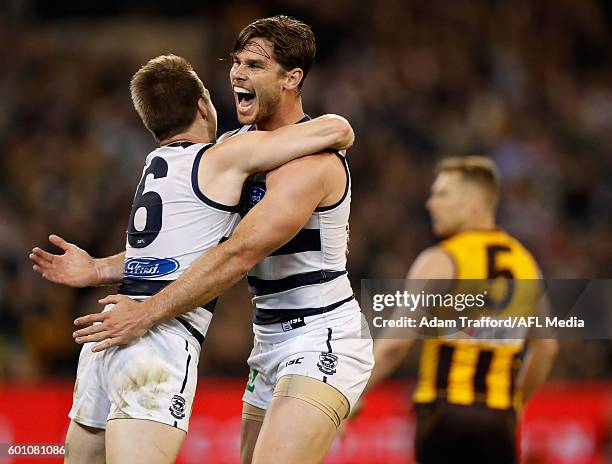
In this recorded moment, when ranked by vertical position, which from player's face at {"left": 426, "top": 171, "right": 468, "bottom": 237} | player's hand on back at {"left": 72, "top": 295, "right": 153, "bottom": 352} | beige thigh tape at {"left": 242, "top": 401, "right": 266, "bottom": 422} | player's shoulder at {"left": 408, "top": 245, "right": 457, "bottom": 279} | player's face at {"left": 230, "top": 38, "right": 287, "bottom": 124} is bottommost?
beige thigh tape at {"left": 242, "top": 401, "right": 266, "bottom": 422}

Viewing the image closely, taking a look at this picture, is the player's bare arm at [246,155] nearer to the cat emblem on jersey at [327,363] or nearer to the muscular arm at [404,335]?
the cat emblem on jersey at [327,363]

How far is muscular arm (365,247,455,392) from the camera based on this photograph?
6070 millimetres

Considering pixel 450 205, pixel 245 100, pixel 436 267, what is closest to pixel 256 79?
pixel 245 100

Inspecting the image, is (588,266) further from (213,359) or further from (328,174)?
(328,174)

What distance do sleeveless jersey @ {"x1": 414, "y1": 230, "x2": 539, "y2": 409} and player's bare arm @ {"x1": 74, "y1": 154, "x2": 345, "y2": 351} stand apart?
1.99 m

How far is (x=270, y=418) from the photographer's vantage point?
14.0 ft

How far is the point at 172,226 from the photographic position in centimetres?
439

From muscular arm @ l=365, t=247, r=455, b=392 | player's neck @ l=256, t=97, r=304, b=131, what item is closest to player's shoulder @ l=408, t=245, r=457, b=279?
muscular arm @ l=365, t=247, r=455, b=392

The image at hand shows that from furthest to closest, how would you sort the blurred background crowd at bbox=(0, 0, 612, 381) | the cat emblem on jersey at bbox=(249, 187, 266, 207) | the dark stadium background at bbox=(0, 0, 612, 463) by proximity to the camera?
the blurred background crowd at bbox=(0, 0, 612, 381) → the dark stadium background at bbox=(0, 0, 612, 463) → the cat emblem on jersey at bbox=(249, 187, 266, 207)

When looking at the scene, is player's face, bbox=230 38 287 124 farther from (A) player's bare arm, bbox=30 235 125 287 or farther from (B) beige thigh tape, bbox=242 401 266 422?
(B) beige thigh tape, bbox=242 401 266 422

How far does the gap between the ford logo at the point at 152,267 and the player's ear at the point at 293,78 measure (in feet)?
3.14

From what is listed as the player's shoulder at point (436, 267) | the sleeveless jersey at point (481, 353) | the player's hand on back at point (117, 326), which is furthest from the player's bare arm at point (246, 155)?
the sleeveless jersey at point (481, 353)

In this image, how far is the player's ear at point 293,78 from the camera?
472 cm

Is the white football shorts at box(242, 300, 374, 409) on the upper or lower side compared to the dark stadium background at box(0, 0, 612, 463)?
lower
